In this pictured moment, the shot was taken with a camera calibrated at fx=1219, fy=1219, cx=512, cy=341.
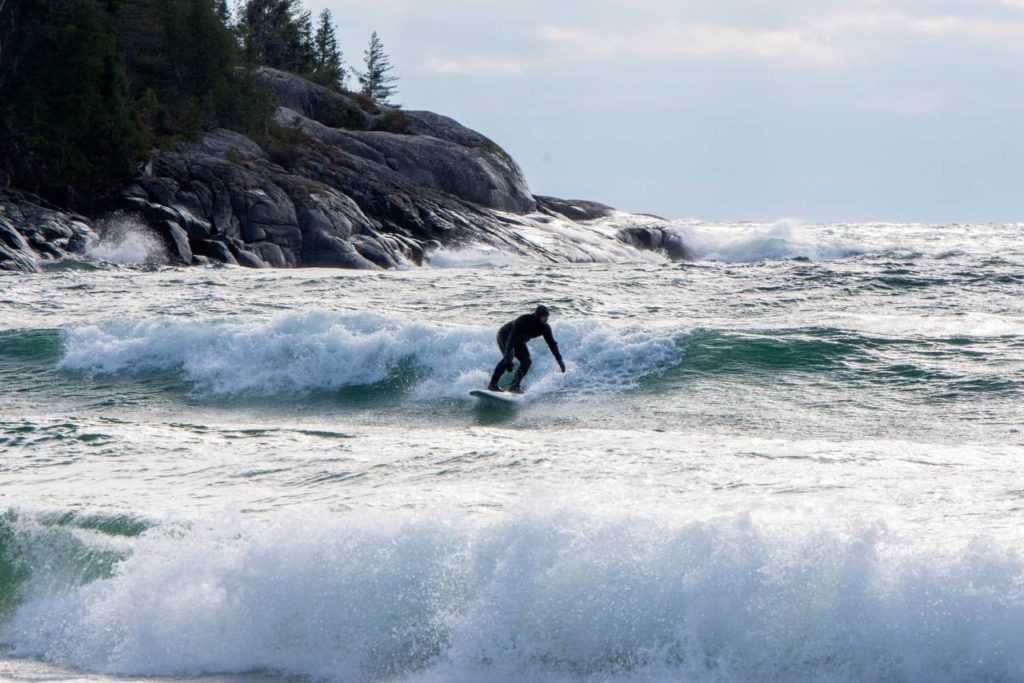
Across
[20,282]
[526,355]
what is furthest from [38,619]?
[20,282]

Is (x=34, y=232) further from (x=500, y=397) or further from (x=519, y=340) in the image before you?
(x=500, y=397)

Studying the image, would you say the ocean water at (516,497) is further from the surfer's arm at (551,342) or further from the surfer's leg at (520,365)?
the surfer's arm at (551,342)

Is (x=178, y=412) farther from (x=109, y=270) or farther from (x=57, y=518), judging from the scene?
(x=109, y=270)

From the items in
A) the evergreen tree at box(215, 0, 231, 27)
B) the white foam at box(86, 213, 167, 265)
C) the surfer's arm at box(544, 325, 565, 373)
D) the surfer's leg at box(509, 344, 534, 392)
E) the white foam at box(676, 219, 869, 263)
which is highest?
the evergreen tree at box(215, 0, 231, 27)

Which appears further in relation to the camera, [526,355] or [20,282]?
[20,282]

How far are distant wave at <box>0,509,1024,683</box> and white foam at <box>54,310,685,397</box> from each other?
854cm

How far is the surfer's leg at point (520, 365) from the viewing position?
16.9 metres

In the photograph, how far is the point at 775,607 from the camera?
7863mm

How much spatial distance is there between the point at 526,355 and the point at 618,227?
38.2 metres

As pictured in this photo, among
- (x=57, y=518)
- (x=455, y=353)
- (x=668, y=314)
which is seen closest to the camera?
(x=57, y=518)

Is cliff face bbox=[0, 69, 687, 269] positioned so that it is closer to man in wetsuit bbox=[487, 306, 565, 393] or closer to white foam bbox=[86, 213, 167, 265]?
white foam bbox=[86, 213, 167, 265]

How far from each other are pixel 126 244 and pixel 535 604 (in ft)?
104

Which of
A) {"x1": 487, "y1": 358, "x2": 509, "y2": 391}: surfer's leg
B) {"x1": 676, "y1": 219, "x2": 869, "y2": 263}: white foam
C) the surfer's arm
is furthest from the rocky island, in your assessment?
the surfer's arm

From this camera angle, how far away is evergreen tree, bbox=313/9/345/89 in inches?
2936
